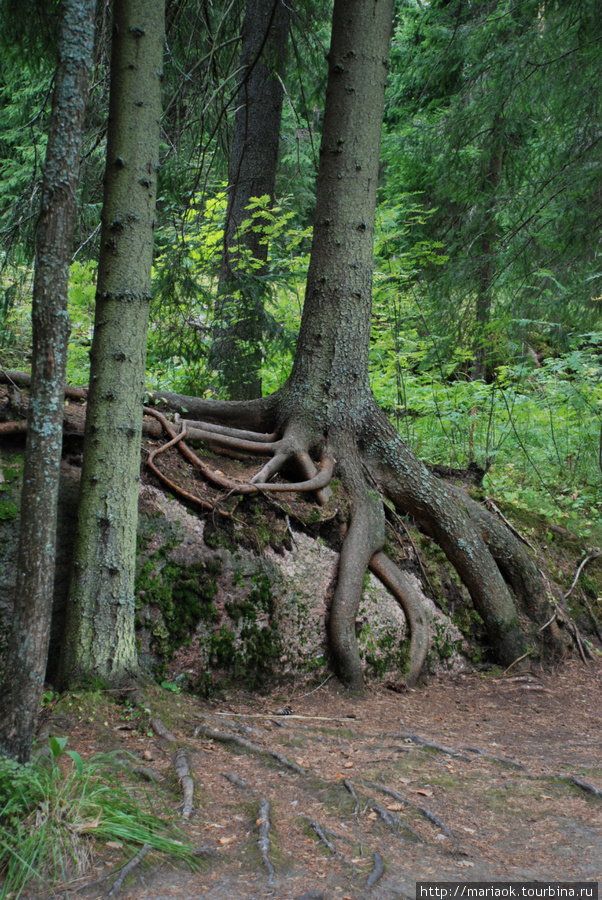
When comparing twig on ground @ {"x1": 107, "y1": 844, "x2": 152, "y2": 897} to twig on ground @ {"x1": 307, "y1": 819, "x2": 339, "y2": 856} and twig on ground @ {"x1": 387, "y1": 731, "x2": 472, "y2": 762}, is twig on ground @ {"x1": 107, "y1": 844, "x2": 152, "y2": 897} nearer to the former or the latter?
twig on ground @ {"x1": 307, "y1": 819, "x2": 339, "y2": 856}

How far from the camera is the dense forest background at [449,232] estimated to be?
5707 mm

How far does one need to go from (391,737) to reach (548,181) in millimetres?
5945

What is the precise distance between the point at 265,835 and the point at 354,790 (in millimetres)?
628

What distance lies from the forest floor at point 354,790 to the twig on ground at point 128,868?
0.07 feet

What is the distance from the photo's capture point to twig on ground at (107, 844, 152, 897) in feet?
6.77

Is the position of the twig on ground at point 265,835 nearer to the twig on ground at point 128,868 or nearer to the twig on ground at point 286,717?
the twig on ground at point 128,868

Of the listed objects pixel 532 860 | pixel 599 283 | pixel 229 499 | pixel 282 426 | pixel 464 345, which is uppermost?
pixel 599 283

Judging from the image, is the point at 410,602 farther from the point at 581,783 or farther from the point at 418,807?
the point at 418,807

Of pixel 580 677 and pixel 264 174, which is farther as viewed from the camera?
pixel 264 174

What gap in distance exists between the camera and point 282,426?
5.45m

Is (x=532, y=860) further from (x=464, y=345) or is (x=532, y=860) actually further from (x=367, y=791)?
(x=464, y=345)

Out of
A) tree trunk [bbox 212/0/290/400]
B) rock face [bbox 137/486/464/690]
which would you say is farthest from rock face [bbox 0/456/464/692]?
tree trunk [bbox 212/0/290/400]

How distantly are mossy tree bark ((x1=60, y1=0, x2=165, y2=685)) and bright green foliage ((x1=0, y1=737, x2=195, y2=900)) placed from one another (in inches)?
41.1

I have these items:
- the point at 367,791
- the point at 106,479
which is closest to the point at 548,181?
the point at 106,479
